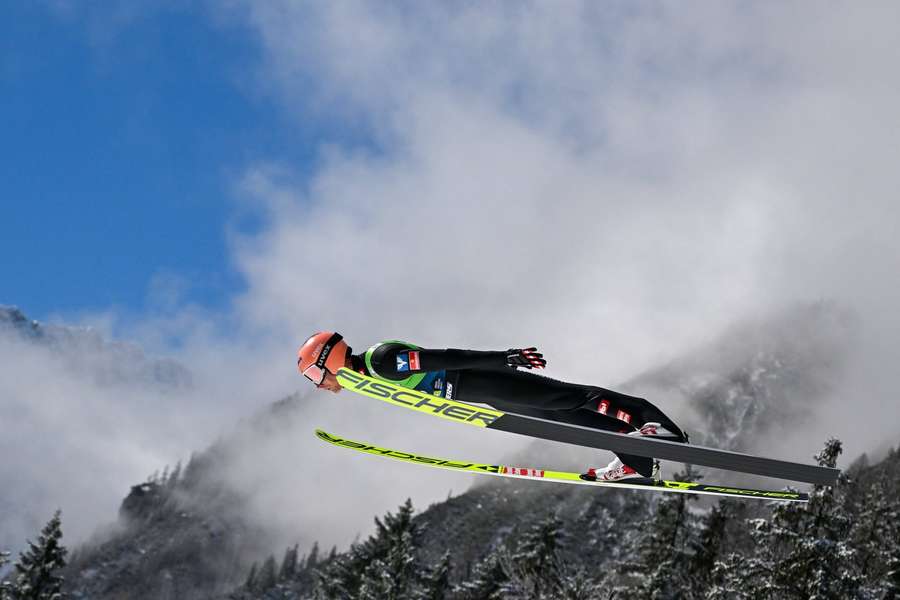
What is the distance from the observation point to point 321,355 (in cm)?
911

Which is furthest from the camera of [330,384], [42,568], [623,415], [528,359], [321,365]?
[42,568]

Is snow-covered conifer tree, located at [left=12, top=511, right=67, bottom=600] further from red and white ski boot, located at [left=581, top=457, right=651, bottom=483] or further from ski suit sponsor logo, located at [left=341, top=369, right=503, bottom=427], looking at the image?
red and white ski boot, located at [left=581, top=457, right=651, bottom=483]

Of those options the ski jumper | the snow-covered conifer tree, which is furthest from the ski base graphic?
the snow-covered conifer tree

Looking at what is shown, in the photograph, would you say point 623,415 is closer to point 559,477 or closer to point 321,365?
point 559,477

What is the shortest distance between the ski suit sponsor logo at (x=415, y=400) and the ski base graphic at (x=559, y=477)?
1.68m

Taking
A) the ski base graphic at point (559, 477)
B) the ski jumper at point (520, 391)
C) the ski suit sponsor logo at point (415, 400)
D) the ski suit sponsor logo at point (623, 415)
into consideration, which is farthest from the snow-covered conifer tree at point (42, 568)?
the ski suit sponsor logo at point (623, 415)

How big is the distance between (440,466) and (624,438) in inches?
126

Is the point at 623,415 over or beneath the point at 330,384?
beneath

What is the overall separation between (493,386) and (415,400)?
0.99 meters

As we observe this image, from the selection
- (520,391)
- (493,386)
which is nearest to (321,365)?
(493,386)

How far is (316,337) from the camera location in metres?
9.27

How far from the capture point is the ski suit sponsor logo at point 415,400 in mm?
8562

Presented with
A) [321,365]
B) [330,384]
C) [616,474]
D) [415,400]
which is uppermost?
[321,365]

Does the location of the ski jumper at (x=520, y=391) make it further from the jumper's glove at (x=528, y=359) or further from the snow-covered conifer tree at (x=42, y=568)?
the snow-covered conifer tree at (x=42, y=568)
